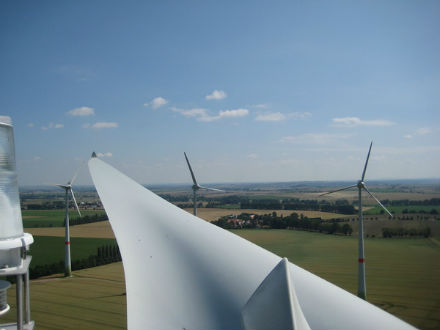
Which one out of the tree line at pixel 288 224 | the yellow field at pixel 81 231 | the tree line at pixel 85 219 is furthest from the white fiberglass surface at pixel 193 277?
the tree line at pixel 85 219

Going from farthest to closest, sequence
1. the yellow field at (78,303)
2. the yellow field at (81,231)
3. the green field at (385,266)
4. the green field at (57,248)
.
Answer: the yellow field at (81,231)
the green field at (57,248)
the green field at (385,266)
the yellow field at (78,303)

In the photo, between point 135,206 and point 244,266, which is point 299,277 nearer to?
point 244,266

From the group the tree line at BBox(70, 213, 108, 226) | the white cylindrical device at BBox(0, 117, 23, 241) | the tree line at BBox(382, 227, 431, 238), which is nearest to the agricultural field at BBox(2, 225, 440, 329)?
the tree line at BBox(382, 227, 431, 238)

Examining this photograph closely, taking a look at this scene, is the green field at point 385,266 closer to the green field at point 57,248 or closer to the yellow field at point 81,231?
the green field at point 57,248

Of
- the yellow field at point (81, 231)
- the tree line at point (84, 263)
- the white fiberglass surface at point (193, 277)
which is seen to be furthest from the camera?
the yellow field at point (81, 231)

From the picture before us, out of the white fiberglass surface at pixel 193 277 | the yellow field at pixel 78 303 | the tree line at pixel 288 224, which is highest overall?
the white fiberglass surface at pixel 193 277

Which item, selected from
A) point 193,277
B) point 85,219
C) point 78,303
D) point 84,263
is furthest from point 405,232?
point 85,219

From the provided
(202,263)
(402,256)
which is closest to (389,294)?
(402,256)

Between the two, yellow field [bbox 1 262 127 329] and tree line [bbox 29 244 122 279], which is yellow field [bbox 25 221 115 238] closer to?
tree line [bbox 29 244 122 279]

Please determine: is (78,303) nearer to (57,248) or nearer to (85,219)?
(57,248)
